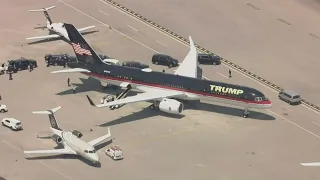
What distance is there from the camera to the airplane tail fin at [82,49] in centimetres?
11675

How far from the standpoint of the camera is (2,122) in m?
105

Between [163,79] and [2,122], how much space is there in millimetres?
24858

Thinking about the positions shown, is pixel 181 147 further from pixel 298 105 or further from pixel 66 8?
pixel 66 8

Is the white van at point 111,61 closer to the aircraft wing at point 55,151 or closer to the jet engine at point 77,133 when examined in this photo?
the jet engine at point 77,133

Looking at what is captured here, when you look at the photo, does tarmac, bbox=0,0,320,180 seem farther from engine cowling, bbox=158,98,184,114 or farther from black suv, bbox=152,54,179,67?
engine cowling, bbox=158,98,184,114

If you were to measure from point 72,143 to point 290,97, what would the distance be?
3894 cm

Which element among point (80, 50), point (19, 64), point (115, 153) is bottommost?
point (115, 153)

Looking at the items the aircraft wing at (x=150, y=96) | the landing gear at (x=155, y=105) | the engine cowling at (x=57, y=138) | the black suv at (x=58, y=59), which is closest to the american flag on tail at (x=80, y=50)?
the black suv at (x=58, y=59)

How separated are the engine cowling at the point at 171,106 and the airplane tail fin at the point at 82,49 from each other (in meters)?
13.2

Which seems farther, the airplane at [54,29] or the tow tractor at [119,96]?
the airplane at [54,29]

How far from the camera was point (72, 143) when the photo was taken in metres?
96.7

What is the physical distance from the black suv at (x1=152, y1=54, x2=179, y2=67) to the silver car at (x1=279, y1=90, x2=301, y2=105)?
19.6m

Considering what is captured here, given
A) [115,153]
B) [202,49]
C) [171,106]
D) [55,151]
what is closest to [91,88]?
[171,106]

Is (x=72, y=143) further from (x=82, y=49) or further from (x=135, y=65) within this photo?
(x=135, y=65)
